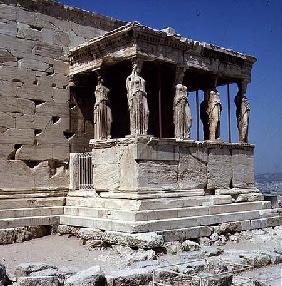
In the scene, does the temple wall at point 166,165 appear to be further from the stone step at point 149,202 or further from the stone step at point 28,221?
the stone step at point 28,221

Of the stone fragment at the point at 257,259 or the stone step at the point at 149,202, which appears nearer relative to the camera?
the stone fragment at the point at 257,259

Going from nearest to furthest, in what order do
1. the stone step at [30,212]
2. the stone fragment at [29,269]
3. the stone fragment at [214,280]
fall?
the stone fragment at [214,280] → the stone fragment at [29,269] → the stone step at [30,212]

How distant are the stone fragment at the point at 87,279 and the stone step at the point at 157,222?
284cm

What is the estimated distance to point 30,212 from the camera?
11648 mm

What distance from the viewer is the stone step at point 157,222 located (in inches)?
395

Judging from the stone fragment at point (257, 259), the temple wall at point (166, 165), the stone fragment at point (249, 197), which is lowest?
the stone fragment at point (257, 259)

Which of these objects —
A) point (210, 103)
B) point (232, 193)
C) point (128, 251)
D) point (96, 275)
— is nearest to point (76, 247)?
point (128, 251)

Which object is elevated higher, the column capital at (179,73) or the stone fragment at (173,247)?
the column capital at (179,73)

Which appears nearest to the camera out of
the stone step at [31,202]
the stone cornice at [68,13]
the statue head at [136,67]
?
the statue head at [136,67]

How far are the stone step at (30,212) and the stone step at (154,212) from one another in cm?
24

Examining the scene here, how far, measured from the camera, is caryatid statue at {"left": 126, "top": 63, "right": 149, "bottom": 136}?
1090 cm

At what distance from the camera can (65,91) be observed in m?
12.8

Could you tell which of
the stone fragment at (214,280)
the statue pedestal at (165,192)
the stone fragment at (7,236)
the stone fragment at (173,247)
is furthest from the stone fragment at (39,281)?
the stone fragment at (7,236)

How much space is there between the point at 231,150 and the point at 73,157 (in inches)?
159
